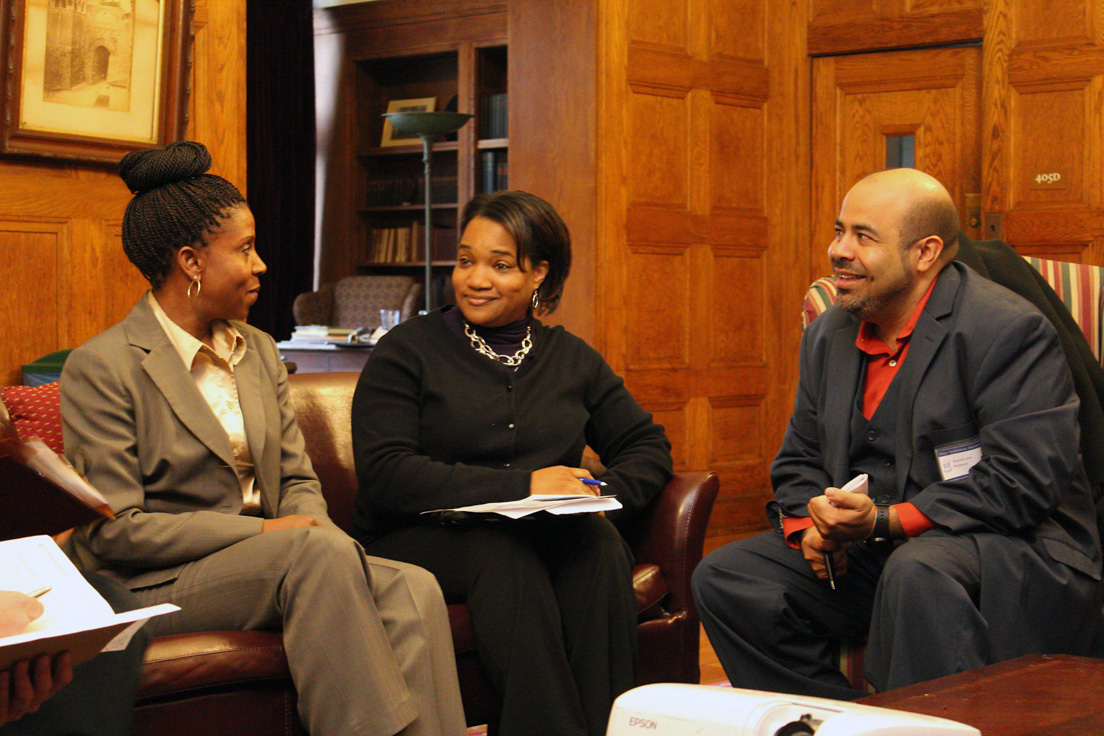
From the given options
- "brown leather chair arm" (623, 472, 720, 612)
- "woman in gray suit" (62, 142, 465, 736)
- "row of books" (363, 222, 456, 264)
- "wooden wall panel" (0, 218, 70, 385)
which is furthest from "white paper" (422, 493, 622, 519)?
"row of books" (363, 222, 456, 264)

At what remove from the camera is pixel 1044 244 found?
4422 millimetres

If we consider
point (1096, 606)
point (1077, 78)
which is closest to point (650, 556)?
point (1096, 606)

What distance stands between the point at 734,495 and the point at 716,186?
141cm

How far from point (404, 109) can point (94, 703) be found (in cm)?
653

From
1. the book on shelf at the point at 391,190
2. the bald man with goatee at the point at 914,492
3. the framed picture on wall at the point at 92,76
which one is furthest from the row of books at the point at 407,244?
the bald man with goatee at the point at 914,492

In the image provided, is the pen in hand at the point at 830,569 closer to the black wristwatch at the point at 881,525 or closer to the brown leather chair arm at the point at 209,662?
the black wristwatch at the point at 881,525

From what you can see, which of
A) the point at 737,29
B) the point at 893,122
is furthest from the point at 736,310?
the point at 737,29

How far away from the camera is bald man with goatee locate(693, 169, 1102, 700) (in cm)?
196

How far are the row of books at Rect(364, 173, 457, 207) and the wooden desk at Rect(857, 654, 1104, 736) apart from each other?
630cm

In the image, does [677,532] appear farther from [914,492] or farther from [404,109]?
[404,109]

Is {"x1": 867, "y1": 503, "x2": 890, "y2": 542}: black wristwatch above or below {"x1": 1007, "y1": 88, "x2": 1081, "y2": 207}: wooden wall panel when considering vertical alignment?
below

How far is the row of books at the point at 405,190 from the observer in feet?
24.5

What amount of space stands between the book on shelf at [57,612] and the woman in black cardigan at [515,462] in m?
0.79

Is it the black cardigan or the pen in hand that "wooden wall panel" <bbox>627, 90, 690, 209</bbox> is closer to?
the black cardigan
